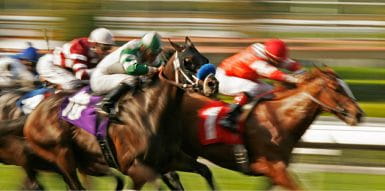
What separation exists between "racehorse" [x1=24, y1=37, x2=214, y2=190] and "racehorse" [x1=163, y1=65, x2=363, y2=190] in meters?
0.51

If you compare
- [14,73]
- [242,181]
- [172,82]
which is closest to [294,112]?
[172,82]

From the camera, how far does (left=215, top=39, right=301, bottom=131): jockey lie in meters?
8.88

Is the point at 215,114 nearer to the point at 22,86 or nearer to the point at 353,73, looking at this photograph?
the point at 22,86

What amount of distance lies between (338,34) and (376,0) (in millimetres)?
2443

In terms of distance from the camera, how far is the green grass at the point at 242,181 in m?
9.62

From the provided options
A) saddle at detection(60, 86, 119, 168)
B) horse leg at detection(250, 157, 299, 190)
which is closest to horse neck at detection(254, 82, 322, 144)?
horse leg at detection(250, 157, 299, 190)

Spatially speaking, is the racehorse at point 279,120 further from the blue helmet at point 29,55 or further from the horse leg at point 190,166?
the blue helmet at point 29,55

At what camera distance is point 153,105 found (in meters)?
7.86

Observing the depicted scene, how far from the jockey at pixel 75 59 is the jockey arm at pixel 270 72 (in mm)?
1349

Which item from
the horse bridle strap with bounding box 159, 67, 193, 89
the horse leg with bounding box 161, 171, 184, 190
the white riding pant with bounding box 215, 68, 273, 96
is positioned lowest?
the horse leg with bounding box 161, 171, 184, 190

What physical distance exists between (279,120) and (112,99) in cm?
154

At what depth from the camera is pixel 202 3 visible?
2481 centimetres

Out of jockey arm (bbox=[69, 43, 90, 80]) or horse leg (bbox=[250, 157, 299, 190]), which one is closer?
horse leg (bbox=[250, 157, 299, 190])

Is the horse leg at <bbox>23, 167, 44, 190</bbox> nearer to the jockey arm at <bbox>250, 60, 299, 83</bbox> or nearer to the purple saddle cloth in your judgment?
the purple saddle cloth
